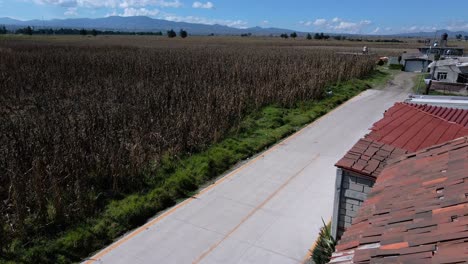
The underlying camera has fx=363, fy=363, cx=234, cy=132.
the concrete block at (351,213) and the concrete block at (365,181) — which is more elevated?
the concrete block at (365,181)

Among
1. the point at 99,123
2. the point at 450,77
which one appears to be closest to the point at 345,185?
the point at 99,123

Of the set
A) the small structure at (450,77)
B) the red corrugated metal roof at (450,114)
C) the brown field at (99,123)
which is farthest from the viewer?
the small structure at (450,77)

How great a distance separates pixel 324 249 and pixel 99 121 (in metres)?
8.12

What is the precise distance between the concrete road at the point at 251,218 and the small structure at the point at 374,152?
130cm

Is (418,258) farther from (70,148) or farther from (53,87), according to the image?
(53,87)

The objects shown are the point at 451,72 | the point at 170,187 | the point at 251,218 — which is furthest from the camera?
the point at 451,72

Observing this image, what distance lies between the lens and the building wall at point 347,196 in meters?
6.46

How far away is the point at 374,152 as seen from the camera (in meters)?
6.83

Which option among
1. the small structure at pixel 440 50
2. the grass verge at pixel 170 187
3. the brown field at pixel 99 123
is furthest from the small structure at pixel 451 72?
the grass verge at pixel 170 187

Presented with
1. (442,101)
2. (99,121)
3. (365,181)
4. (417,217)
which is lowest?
(99,121)

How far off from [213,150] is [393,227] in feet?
28.5

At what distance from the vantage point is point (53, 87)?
1738 cm

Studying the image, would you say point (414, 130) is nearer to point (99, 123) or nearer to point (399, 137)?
point (399, 137)

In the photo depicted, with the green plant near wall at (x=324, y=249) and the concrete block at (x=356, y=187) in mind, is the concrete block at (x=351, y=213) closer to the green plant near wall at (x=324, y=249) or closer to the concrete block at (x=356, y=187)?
the concrete block at (x=356, y=187)
